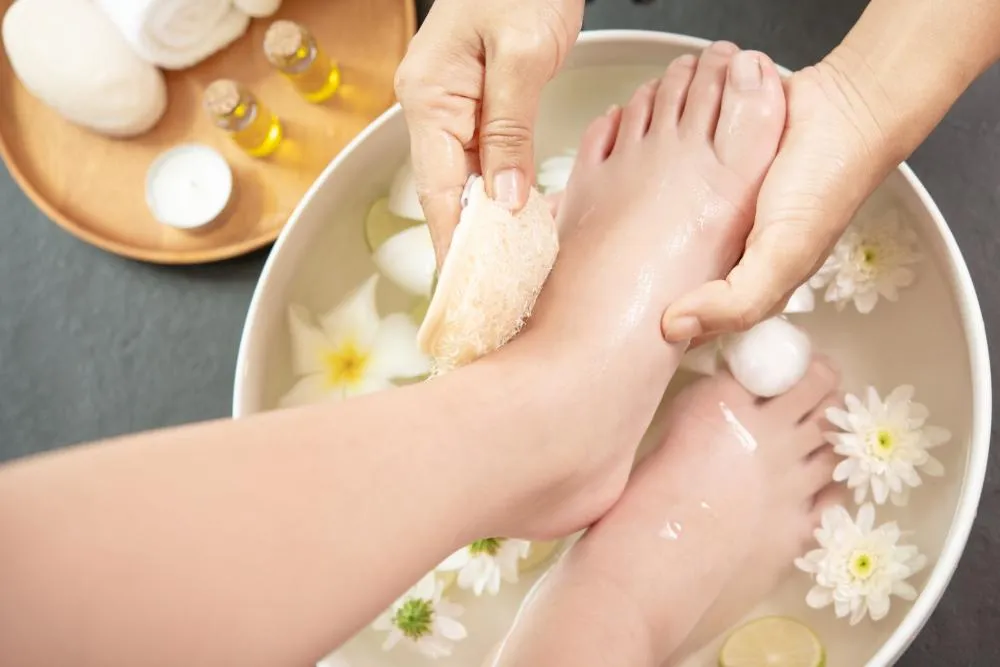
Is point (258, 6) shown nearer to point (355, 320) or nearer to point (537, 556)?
point (355, 320)

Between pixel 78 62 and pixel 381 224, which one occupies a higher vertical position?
pixel 78 62

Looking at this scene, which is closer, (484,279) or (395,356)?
(484,279)

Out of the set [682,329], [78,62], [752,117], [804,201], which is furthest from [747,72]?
[78,62]

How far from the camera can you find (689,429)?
2.80ft

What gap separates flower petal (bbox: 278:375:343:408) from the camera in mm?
882

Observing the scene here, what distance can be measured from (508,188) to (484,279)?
2.8 inches

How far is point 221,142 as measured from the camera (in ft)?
3.15

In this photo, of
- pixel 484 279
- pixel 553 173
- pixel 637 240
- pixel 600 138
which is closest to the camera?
pixel 484 279

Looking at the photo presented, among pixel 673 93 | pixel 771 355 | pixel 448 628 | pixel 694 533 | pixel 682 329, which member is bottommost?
pixel 448 628

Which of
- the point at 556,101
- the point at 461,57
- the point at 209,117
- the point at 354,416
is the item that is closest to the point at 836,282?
the point at 556,101

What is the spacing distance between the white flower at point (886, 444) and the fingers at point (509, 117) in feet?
1.43

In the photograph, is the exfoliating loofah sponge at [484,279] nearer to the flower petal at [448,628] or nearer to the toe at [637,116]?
the toe at [637,116]

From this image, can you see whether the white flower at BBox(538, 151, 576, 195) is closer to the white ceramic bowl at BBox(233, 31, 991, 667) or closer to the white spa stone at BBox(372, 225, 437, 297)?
the white ceramic bowl at BBox(233, 31, 991, 667)

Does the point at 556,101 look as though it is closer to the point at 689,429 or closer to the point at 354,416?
the point at 689,429
